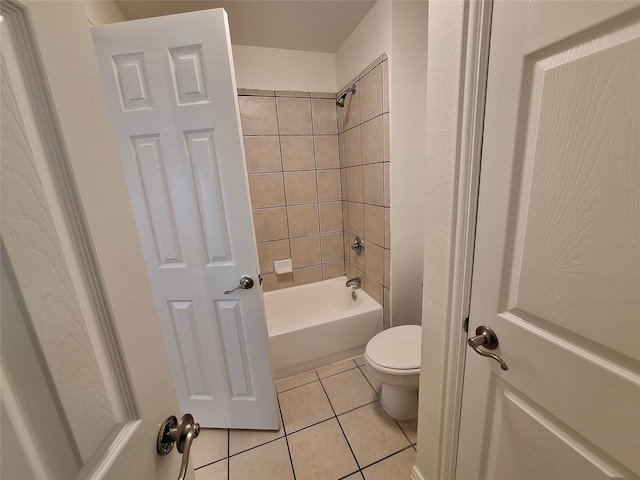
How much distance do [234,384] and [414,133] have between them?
1889mm

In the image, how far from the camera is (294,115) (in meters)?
2.24

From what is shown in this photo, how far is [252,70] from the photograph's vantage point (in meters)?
2.08

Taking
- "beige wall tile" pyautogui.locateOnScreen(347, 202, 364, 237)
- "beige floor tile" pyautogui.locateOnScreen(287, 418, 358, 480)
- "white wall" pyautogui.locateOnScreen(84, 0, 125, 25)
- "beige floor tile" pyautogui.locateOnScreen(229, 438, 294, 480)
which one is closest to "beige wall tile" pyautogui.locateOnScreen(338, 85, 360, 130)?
"beige wall tile" pyautogui.locateOnScreen(347, 202, 364, 237)

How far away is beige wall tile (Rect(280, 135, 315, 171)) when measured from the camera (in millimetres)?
2281

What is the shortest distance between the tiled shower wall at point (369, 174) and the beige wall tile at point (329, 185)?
0.06 metres

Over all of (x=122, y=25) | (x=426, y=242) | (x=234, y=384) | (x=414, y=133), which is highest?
(x=122, y=25)

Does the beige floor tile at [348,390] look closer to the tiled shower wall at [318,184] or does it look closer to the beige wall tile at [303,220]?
the tiled shower wall at [318,184]

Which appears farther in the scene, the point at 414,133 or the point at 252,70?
the point at 252,70

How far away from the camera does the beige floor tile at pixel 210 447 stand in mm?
1357

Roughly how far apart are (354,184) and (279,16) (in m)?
1.25

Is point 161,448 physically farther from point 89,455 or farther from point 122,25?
point 122,25

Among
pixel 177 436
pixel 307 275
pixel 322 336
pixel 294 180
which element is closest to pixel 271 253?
pixel 307 275

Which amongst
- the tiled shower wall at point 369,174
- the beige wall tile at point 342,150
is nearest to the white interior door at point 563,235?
the tiled shower wall at point 369,174

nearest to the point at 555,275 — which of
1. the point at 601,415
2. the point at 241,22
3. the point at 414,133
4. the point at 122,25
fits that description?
the point at 601,415
